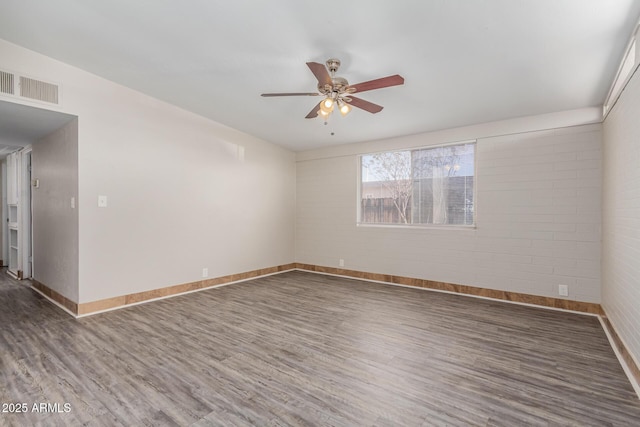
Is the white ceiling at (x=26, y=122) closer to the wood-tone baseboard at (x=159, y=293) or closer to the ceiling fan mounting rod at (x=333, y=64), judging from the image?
the wood-tone baseboard at (x=159, y=293)

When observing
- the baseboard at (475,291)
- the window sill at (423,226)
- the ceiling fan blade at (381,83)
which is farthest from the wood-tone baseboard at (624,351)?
the ceiling fan blade at (381,83)

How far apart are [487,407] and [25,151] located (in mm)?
7240

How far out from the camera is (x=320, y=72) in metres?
2.51

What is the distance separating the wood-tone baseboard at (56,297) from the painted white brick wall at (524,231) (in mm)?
4265

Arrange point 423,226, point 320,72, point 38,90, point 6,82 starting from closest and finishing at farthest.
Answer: point 320,72 < point 6,82 < point 38,90 < point 423,226

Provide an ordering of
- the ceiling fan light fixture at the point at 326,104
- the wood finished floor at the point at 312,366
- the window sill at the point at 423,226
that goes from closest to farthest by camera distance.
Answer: the wood finished floor at the point at 312,366 → the ceiling fan light fixture at the point at 326,104 → the window sill at the point at 423,226

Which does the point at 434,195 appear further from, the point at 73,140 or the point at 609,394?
the point at 73,140

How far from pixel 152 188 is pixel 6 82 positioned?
1.69m

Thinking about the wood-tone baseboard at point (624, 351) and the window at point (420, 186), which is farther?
the window at point (420, 186)

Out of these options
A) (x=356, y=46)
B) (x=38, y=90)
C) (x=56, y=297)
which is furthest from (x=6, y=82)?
(x=356, y=46)

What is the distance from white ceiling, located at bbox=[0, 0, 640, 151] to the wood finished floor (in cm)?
258

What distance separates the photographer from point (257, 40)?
8.81 feet

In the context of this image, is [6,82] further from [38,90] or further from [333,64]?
[333,64]

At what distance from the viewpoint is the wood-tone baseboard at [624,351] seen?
2.21m
